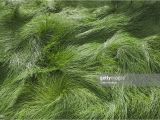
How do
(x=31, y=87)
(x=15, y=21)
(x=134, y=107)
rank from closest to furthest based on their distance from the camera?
(x=134, y=107)
(x=31, y=87)
(x=15, y=21)

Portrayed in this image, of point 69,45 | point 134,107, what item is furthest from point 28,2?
point 134,107

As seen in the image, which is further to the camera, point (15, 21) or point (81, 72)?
point (15, 21)

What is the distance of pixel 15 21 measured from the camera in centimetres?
513

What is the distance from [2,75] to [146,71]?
1489 mm

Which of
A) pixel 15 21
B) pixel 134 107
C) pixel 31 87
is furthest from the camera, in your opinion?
pixel 15 21

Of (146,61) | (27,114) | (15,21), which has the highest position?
(15,21)

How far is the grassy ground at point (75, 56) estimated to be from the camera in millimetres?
4402

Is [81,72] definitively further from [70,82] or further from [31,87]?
[31,87]

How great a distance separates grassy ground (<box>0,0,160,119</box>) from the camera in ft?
14.4

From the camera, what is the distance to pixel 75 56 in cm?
477

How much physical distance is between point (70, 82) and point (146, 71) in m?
0.77

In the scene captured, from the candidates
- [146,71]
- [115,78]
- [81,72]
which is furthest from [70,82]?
[146,71]

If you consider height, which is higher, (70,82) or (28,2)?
(28,2)

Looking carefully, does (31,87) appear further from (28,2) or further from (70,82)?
(28,2)
